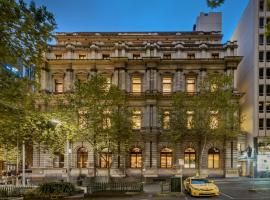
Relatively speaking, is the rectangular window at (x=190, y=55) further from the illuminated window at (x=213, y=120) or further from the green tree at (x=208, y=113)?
the illuminated window at (x=213, y=120)

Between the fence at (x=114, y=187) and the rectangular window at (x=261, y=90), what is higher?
the rectangular window at (x=261, y=90)

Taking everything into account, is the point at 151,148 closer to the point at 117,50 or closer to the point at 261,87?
the point at 117,50

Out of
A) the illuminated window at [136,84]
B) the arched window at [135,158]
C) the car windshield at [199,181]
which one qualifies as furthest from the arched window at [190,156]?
the car windshield at [199,181]

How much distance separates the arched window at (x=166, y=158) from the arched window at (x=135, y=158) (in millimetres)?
3491

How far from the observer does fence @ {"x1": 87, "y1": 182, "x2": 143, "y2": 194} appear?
82.5 feet

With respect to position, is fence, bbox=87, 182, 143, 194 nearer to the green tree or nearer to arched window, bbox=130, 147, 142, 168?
the green tree

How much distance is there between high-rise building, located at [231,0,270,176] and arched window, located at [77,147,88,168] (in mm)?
25610

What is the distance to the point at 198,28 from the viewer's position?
207ft

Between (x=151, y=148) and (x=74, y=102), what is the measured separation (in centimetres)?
1618

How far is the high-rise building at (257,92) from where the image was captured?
155ft

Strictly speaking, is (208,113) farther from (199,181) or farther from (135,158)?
(199,181)

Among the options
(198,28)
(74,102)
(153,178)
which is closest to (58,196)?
(74,102)

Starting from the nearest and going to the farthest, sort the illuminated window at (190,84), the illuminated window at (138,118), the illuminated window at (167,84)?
the illuminated window at (138,118) → the illuminated window at (190,84) → the illuminated window at (167,84)

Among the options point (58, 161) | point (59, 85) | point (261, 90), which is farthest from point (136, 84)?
point (261, 90)
